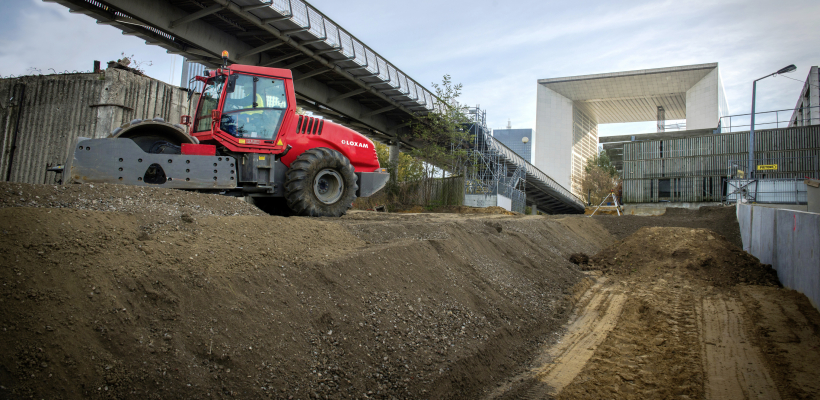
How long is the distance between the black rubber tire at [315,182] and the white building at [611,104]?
53.0 metres

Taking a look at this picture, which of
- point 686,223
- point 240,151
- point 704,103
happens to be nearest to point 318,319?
point 240,151

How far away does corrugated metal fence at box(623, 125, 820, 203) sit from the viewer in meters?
34.9

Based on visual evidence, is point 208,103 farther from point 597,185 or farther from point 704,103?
point 704,103

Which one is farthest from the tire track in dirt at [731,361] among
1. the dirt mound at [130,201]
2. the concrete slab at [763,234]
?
the dirt mound at [130,201]

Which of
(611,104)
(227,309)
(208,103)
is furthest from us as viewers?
(611,104)

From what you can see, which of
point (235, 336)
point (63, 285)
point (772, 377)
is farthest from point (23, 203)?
point (772, 377)

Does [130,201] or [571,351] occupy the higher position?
[130,201]

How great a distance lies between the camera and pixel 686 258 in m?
11.4

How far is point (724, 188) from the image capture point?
3603 centimetres

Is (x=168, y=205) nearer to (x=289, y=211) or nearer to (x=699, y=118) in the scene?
(x=289, y=211)

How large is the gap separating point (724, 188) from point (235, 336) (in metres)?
41.2

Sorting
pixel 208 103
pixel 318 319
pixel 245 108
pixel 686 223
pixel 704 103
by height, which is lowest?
pixel 318 319

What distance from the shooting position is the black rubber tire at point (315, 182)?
9367 mm

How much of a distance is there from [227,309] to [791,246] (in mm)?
9824
